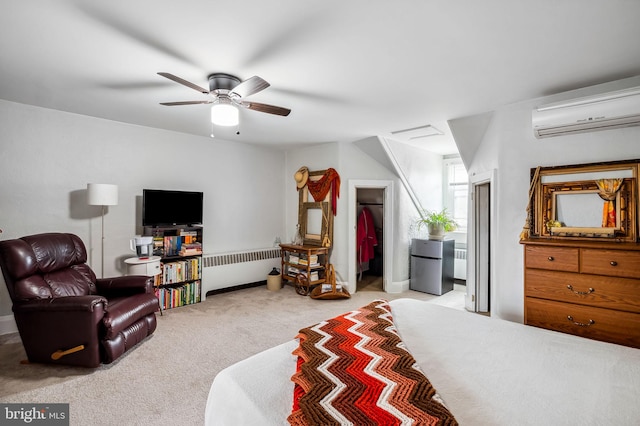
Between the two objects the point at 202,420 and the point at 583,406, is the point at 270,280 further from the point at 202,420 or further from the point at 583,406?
the point at 583,406

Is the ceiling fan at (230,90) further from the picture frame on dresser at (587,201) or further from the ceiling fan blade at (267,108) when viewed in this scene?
the picture frame on dresser at (587,201)

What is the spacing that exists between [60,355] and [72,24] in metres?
2.51

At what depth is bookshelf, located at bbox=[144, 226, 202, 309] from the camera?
163 inches

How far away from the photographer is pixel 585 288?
227 centimetres

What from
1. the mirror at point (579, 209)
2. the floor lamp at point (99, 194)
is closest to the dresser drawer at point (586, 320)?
the mirror at point (579, 209)

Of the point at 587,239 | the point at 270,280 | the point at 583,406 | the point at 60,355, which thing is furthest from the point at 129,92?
the point at 587,239

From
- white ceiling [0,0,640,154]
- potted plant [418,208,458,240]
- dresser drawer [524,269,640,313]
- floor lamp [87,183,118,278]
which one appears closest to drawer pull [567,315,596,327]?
dresser drawer [524,269,640,313]

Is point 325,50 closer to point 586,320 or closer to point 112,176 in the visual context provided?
point 586,320

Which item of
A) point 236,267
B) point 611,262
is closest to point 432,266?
point 611,262

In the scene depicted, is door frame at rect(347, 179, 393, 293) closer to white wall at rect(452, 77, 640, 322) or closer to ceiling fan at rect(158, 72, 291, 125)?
white wall at rect(452, 77, 640, 322)

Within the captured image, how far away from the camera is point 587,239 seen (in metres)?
2.46

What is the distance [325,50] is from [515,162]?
2250mm

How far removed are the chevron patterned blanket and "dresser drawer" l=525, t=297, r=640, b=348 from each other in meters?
1.52

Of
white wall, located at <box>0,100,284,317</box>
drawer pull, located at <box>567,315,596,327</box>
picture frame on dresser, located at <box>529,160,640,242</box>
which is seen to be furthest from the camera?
white wall, located at <box>0,100,284,317</box>
